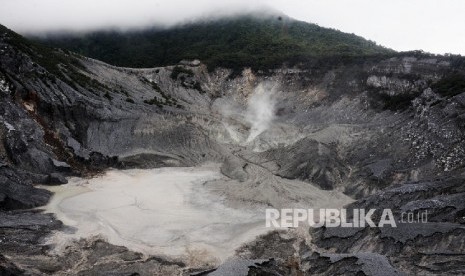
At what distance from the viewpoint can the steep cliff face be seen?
80.9 ft

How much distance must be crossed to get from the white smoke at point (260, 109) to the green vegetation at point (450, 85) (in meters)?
19.5

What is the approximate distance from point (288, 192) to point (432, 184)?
1026cm

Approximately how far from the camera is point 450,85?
153 feet

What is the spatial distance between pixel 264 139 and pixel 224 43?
38.5m

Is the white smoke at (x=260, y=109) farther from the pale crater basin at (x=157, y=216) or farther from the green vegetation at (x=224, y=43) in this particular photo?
the pale crater basin at (x=157, y=216)

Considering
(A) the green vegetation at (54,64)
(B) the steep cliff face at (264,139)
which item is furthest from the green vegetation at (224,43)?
(A) the green vegetation at (54,64)

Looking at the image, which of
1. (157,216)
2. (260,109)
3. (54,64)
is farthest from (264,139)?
(54,64)

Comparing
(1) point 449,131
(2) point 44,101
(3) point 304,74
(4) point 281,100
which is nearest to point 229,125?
(4) point 281,100

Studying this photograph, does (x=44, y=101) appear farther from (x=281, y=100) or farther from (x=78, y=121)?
(x=281, y=100)

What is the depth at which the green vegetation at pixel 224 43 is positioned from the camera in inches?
2977

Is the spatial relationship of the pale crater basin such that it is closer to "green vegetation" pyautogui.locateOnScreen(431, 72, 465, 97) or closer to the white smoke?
the white smoke

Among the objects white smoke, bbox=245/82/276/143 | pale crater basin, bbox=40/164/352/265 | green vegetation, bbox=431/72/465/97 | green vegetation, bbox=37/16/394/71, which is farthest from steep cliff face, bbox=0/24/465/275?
green vegetation, bbox=37/16/394/71

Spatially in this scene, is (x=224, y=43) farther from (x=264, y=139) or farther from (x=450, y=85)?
(x=450, y=85)

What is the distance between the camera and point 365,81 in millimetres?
58500
